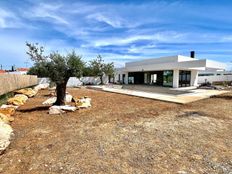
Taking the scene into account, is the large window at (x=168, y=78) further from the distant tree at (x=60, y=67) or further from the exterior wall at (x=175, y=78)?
the distant tree at (x=60, y=67)

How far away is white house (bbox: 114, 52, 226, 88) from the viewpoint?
2160 centimetres

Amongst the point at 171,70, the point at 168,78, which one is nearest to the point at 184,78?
the point at 168,78

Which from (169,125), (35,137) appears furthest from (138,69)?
(35,137)

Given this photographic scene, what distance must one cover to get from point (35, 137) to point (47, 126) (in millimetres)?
1138

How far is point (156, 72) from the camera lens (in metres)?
29.0

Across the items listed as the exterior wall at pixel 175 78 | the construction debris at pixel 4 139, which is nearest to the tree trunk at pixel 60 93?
the construction debris at pixel 4 139

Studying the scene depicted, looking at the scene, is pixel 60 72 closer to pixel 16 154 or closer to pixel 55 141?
pixel 55 141

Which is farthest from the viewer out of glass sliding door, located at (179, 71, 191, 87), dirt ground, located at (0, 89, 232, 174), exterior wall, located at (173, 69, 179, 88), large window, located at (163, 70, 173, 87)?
glass sliding door, located at (179, 71, 191, 87)

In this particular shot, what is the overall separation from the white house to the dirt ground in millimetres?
14952

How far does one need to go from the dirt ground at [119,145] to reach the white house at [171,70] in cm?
1495

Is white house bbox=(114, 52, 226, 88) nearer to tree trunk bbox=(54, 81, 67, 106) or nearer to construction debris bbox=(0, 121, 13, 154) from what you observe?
tree trunk bbox=(54, 81, 67, 106)

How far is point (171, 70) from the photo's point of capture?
25156 millimetres

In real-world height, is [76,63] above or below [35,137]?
above

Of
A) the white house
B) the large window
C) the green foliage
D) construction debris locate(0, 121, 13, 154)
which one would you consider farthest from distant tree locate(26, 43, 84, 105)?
the large window
